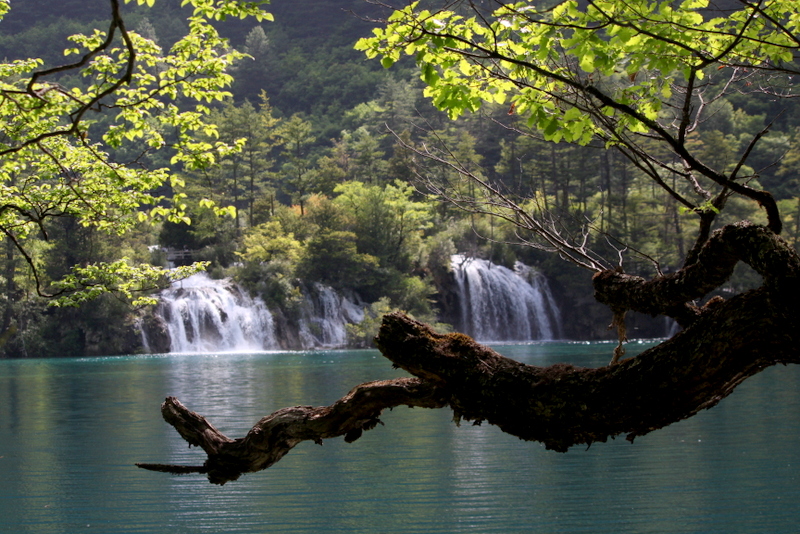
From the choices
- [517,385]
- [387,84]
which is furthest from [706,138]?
[517,385]

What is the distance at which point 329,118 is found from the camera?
7619 cm

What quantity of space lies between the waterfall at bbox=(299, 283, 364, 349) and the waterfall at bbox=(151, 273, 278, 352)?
5.68ft

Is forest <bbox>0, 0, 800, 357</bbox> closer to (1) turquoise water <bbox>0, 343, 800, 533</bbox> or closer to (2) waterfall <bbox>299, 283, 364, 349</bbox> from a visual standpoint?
(2) waterfall <bbox>299, 283, 364, 349</bbox>

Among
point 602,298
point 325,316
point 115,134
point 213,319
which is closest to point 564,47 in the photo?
point 602,298

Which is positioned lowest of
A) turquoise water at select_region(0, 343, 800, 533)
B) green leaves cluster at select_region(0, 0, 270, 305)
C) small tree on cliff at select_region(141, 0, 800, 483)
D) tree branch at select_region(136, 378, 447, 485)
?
turquoise water at select_region(0, 343, 800, 533)

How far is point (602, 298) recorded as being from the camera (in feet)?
10.3

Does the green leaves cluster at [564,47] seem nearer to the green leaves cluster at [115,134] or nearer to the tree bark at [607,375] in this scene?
the tree bark at [607,375]

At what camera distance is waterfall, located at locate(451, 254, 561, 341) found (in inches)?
1606

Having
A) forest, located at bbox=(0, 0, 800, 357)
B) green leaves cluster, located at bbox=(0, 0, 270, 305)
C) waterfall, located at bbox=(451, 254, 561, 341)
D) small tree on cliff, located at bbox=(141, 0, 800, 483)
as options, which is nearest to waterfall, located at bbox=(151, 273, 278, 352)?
forest, located at bbox=(0, 0, 800, 357)

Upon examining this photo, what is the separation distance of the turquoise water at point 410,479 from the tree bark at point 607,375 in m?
4.52

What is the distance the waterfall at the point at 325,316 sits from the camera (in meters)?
38.2

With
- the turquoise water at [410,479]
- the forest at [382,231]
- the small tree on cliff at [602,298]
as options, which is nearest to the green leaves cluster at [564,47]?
the small tree on cliff at [602,298]

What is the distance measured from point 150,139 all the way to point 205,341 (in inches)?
1137

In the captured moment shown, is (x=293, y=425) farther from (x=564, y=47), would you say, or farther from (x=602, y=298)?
(x=564, y=47)
